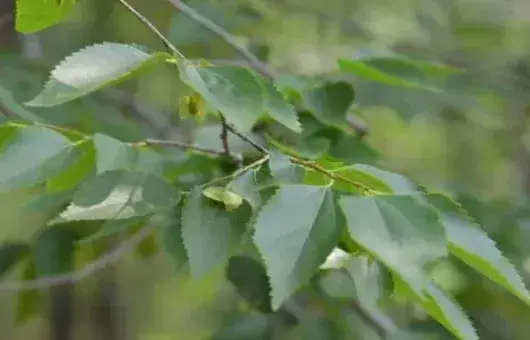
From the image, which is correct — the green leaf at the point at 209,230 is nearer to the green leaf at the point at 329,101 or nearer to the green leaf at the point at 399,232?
the green leaf at the point at 399,232

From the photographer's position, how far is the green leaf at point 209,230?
0.39 metres

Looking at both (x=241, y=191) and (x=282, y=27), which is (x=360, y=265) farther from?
(x=282, y=27)

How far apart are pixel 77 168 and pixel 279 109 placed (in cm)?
15

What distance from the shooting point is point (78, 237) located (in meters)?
0.71

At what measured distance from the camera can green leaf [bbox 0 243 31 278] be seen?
2.44 feet

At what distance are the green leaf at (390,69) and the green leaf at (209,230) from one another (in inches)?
7.6

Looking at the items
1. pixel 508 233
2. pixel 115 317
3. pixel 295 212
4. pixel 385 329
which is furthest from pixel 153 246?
pixel 115 317

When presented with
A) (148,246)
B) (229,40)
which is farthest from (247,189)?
(148,246)

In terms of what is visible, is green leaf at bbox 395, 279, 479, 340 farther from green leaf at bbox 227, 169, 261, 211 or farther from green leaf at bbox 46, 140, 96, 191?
green leaf at bbox 46, 140, 96, 191

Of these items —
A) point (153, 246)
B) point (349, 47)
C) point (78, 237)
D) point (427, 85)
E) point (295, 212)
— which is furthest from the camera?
point (349, 47)

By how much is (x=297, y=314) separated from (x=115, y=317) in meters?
0.97

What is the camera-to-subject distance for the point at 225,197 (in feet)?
1.32

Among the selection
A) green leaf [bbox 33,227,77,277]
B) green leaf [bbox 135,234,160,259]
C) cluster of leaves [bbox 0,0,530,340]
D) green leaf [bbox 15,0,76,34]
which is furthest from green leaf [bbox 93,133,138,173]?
green leaf [bbox 135,234,160,259]

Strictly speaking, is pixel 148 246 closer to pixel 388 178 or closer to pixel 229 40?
pixel 229 40
